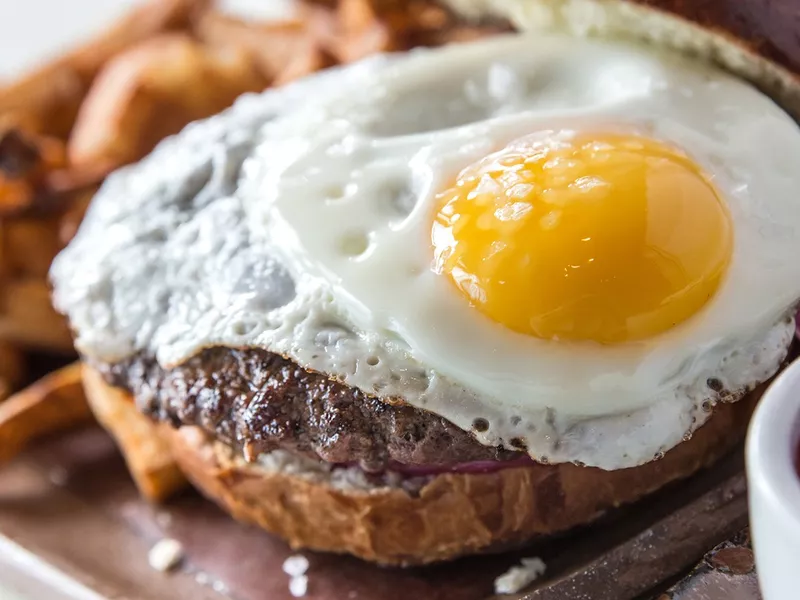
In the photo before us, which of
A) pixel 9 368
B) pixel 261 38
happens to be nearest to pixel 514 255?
pixel 9 368

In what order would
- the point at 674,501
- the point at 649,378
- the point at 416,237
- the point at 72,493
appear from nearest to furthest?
1. the point at 649,378
2. the point at 416,237
3. the point at 674,501
4. the point at 72,493

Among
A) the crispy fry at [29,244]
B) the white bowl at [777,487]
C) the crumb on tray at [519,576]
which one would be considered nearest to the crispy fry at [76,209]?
the crispy fry at [29,244]

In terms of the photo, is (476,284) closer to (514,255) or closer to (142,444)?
(514,255)

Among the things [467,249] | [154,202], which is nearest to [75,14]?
[154,202]

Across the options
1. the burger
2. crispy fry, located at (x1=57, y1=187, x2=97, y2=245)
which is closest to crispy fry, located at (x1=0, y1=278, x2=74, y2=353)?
crispy fry, located at (x1=57, y1=187, x2=97, y2=245)

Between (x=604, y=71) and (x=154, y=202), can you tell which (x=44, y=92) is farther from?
(x=604, y=71)

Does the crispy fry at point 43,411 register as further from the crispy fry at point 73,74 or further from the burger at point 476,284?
the crispy fry at point 73,74
